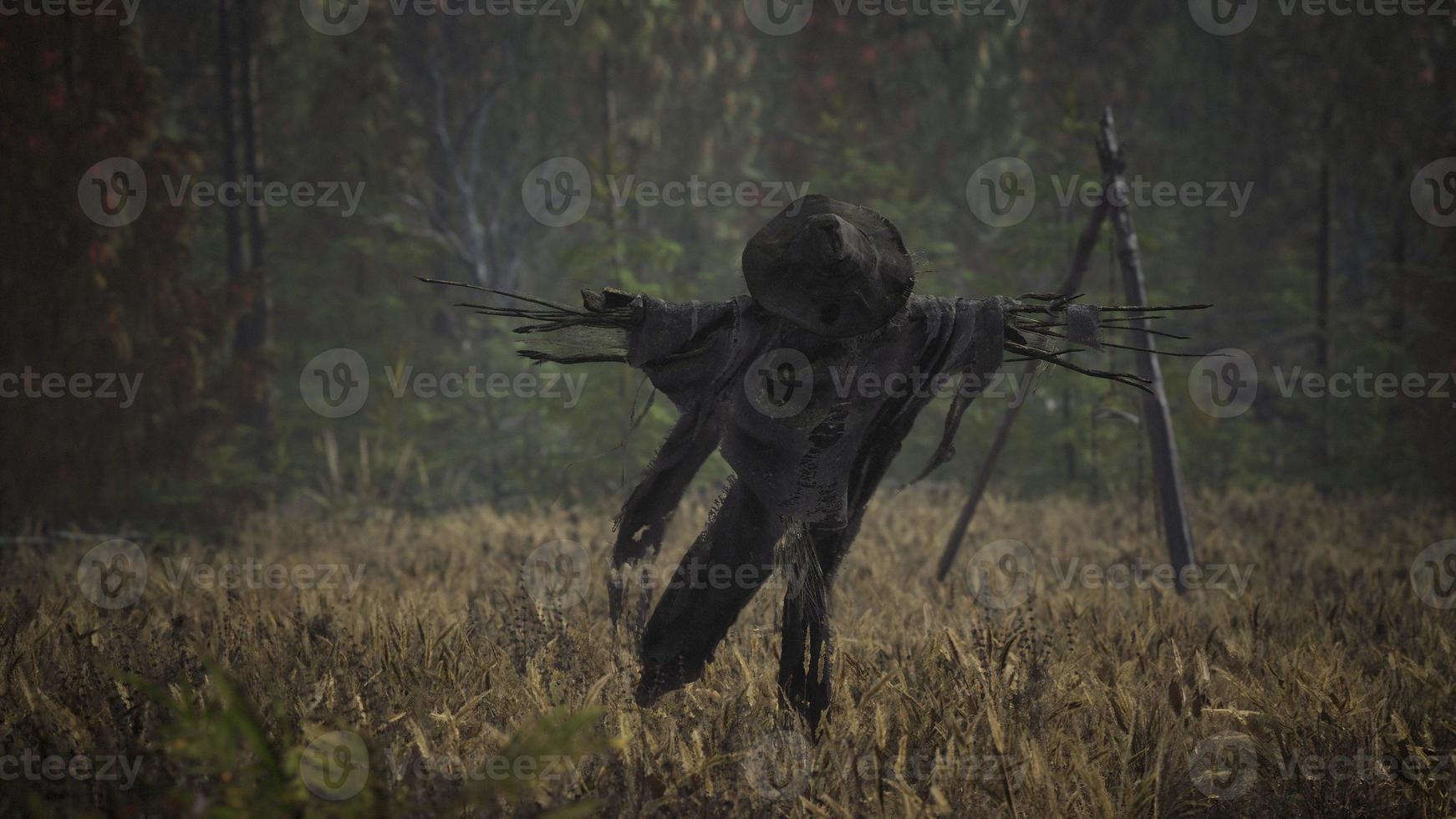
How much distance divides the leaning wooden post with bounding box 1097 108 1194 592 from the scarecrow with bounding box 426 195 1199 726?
9.79ft

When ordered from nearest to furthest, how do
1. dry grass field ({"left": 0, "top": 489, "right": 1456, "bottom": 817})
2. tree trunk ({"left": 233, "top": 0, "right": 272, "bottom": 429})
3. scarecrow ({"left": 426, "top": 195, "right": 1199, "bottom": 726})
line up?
dry grass field ({"left": 0, "top": 489, "right": 1456, "bottom": 817})
scarecrow ({"left": 426, "top": 195, "right": 1199, "bottom": 726})
tree trunk ({"left": 233, "top": 0, "right": 272, "bottom": 429})

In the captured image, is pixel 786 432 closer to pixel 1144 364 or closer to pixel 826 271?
pixel 826 271

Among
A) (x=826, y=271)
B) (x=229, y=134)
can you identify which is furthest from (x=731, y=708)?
(x=229, y=134)

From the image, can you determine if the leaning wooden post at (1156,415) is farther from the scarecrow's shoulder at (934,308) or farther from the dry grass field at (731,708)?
the scarecrow's shoulder at (934,308)

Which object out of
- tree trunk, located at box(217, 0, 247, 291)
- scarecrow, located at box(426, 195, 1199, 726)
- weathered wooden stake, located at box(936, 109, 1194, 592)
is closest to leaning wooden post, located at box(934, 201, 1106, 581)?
weathered wooden stake, located at box(936, 109, 1194, 592)

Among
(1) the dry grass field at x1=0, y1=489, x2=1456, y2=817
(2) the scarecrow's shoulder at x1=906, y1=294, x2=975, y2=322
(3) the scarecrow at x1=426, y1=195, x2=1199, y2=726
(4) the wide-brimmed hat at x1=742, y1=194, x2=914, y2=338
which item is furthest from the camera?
(2) the scarecrow's shoulder at x1=906, y1=294, x2=975, y2=322

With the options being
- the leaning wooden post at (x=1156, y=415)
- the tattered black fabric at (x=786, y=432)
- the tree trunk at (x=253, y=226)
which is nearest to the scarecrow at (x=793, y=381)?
the tattered black fabric at (x=786, y=432)

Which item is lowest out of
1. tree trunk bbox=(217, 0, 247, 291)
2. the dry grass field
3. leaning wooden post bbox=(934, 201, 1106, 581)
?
the dry grass field

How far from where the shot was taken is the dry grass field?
2434 mm

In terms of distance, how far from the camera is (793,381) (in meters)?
2.90

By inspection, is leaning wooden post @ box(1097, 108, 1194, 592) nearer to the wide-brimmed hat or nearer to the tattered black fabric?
the tattered black fabric

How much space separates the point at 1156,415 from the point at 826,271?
3945 millimetres

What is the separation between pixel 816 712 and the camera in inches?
123

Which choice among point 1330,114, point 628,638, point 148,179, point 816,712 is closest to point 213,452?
point 148,179
